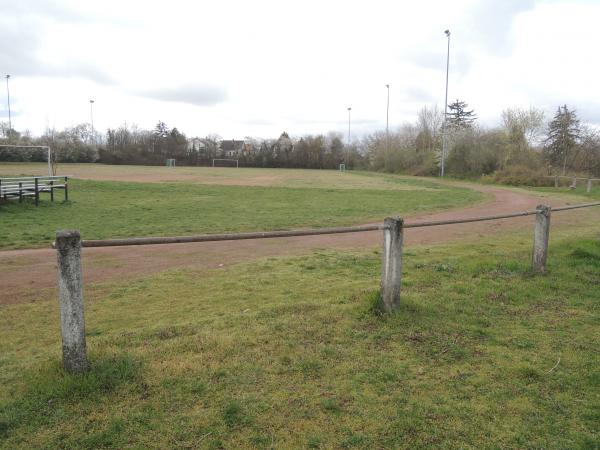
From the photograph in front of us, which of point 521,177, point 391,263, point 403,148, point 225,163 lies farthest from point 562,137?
point 225,163

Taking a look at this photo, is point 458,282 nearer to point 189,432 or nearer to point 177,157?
point 189,432

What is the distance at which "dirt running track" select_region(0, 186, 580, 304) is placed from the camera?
6.92 metres

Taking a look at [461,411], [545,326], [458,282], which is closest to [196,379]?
[461,411]

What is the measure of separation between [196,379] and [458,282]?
152 inches

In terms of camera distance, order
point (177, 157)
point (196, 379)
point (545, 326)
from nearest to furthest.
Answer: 1. point (196, 379)
2. point (545, 326)
3. point (177, 157)

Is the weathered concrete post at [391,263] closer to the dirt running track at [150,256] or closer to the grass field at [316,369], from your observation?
the grass field at [316,369]

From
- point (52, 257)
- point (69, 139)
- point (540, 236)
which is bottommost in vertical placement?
point (52, 257)

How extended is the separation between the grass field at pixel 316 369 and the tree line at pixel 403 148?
3325 centimetres

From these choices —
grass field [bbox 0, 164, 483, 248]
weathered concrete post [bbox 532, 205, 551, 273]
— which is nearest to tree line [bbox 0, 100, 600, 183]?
grass field [bbox 0, 164, 483, 248]

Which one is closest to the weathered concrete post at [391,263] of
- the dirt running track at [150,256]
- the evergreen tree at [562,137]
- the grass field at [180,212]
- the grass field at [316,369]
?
the grass field at [316,369]

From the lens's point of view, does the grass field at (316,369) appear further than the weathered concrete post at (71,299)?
No

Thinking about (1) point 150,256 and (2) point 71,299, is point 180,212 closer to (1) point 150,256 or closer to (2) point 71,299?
(1) point 150,256

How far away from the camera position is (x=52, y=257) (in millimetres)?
8688

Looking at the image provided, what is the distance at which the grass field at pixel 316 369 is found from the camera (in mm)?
2814
